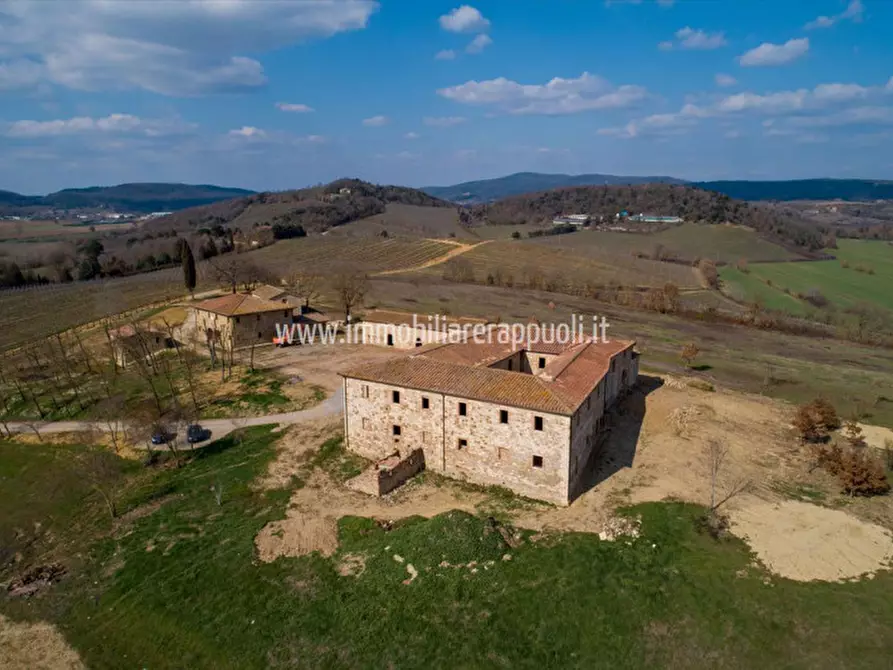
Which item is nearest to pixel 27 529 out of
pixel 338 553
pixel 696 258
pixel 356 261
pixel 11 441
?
pixel 11 441

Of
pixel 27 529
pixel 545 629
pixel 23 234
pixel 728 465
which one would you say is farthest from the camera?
pixel 23 234

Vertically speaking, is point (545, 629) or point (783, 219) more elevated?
point (783, 219)

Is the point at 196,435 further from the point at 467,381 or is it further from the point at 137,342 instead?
the point at 137,342

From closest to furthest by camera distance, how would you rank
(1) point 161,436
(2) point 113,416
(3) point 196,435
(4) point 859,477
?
(4) point 859,477 < (1) point 161,436 < (3) point 196,435 < (2) point 113,416

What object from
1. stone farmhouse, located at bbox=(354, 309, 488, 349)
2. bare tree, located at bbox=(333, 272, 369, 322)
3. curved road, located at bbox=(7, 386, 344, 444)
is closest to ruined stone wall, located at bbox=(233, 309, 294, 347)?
stone farmhouse, located at bbox=(354, 309, 488, 349)

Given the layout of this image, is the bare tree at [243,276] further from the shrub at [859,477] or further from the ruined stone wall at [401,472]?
the shrub at [859,477]

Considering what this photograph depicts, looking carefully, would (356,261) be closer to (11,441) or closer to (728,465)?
(11,441)

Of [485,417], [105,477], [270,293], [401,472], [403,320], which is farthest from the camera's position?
[270,293]

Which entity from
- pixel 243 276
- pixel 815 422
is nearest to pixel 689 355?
pixel 815 422
